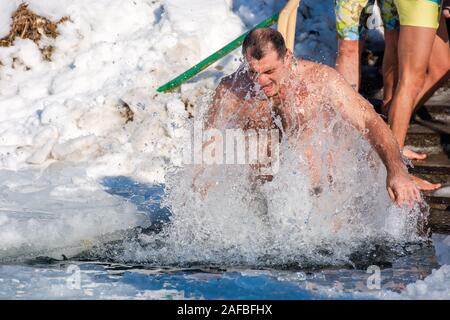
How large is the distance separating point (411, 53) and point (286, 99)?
104 centimetres

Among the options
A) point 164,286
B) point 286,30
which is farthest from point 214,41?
point 164,286

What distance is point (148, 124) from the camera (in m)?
7.29

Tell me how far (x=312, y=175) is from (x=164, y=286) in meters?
1.37

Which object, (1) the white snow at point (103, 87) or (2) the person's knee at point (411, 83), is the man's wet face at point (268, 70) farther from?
(1) the white snow at point (103, 87)

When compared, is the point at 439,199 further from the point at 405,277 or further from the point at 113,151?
the point at 113,151

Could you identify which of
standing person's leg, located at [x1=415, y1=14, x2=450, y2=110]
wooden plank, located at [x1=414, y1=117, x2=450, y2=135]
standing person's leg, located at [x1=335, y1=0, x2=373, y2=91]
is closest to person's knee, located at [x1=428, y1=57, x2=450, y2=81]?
standing person's leg, located at [x1=415, y1=14, x2=450, y2=110]

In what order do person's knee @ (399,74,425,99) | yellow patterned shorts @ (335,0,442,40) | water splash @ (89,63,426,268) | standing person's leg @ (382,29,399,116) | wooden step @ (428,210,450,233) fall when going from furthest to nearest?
standing person's leg @ (382,29,399,116) < yellow patterned shorts @ (335,0,442,40) < person's knee @ (399,74,425,99) < wooden step @ (428,210,450,233) < water splash @ (89,63,426,268)

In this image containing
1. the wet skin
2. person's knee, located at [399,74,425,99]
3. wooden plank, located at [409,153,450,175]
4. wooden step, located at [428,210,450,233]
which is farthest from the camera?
wooden plank, located at [409,153,450,175]

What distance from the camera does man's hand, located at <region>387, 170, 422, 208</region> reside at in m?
4.64

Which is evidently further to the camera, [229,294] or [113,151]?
[113,151]

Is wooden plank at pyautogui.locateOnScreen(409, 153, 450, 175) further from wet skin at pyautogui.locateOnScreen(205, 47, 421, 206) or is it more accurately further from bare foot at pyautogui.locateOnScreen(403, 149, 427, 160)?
wet skin at pyautogui.locateOnScreen(205, 47, 421, 206)

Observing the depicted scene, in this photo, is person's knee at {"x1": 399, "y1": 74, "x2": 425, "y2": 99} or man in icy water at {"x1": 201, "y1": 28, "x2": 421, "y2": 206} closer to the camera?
man in icy water at {"x1": 201, "y1": 28, "x2": 421, "y2": 206}

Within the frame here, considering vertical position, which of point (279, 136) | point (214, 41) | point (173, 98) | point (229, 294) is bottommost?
point (229, 294)

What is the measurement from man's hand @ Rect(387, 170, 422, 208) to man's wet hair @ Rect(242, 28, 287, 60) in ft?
3.09
